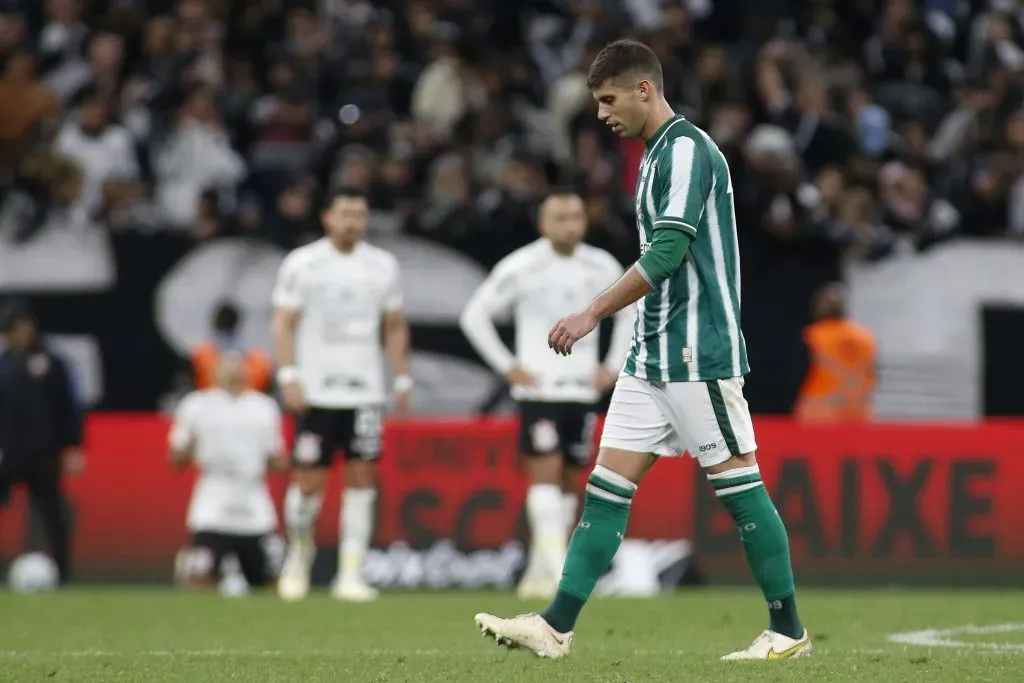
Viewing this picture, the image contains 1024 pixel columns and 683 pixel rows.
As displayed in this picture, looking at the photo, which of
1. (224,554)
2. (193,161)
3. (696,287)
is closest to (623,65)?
(696,287)

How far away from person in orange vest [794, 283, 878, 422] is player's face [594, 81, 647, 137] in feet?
24.2

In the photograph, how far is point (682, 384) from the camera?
6680 millimetres

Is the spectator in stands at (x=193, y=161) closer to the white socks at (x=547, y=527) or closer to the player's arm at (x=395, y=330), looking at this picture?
the player's arm at (x=395, y=330)

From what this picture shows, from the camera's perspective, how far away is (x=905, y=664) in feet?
21.1

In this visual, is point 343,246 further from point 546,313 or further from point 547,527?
point 547,527

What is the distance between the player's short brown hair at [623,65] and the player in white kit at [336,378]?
183 inches

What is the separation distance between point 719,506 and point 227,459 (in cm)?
341

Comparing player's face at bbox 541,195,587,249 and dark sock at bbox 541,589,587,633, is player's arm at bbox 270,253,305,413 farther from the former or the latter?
dark sock at bbox 541,589,587,633

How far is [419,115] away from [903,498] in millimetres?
5791

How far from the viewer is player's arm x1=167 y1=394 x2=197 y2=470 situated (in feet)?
40.7

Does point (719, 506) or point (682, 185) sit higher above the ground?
point (682, 185)

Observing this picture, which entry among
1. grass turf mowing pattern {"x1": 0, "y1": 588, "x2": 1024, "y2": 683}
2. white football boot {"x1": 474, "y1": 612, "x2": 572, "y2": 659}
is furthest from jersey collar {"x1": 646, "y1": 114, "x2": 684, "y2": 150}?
grass turf mowing pattern {"x1": 0, "y1": 588, "x2": 1024, "y2": 683}

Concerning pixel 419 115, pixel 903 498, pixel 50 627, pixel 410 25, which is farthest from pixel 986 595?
pixel 410 25

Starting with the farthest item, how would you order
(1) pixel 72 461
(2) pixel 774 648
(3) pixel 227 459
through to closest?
1. (1) pixel 72 461
2. (3) pixel 227 459
3. (2) pixel 774 648
